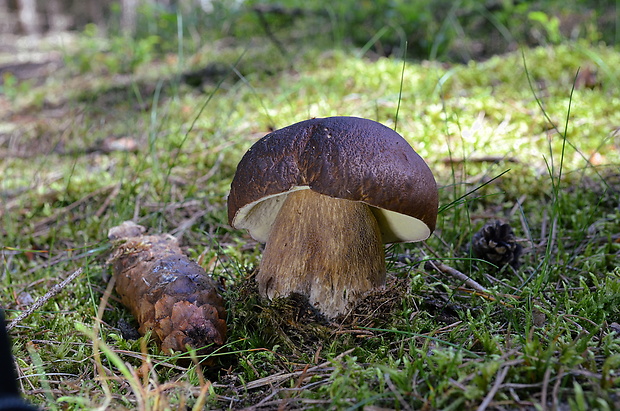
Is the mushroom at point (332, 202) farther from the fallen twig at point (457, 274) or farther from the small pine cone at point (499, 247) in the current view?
the small pine cone at point (499, 247)

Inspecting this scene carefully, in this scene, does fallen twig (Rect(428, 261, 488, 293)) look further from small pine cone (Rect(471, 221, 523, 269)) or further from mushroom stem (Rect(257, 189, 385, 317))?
mushroom stem (Rect(257, 189, 385, 317))

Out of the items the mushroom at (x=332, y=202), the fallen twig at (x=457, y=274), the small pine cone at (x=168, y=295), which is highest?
the mushroom at (x=332, y=202)

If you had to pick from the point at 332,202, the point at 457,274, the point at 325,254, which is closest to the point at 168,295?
the point at 325,254

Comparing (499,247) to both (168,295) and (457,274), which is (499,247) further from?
(168,295)

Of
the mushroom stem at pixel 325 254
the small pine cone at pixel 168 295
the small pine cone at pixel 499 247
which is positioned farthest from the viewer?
the small pine cone at pixel 499 247

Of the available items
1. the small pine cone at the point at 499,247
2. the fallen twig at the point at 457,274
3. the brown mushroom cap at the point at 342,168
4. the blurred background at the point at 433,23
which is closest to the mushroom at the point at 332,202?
the brown mushroom cap at the point at 342,168

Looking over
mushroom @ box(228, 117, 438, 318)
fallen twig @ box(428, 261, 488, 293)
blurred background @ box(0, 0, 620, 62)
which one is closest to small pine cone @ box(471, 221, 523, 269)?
fallen twig @ box(428, 261, 488, 293)

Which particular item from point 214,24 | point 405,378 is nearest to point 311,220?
point 405,378

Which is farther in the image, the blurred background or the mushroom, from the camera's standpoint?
the blurred background
